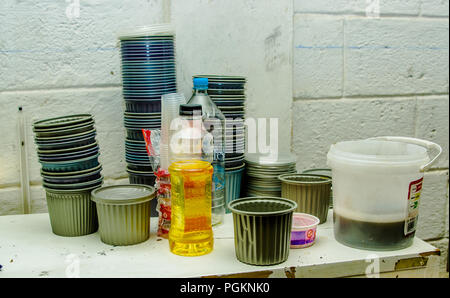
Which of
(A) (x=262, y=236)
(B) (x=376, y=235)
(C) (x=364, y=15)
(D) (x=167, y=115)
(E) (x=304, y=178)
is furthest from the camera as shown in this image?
(C) (x=364, y=15)

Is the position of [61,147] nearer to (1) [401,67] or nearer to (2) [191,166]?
(2) [191,166]

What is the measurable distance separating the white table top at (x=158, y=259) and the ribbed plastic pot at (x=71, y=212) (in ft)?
0.09

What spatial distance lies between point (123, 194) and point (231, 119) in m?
0.49

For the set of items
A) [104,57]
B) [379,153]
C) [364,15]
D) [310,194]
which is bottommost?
[310,194]

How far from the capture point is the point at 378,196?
1278mm

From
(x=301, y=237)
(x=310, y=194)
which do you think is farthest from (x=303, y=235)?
(x=310, y=194)

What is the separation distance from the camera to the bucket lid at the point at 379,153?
4.15 feet

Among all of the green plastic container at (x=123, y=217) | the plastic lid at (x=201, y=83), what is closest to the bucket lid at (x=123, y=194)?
the green plastic container at (x=123, y=217)

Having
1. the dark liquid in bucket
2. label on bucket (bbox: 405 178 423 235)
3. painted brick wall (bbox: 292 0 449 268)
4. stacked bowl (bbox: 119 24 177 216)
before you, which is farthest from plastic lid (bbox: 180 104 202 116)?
painted brick wall (bbox: 292 0 449 268)

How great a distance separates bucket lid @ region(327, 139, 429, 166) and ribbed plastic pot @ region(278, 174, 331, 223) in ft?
0.50

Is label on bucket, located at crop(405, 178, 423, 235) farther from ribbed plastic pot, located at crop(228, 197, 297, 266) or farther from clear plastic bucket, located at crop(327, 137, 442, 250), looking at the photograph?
ribbed plastic pot, located at crop(228, 197, 297, 266)

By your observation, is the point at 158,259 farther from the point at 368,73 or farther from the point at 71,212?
the point at 368,73

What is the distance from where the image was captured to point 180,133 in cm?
142

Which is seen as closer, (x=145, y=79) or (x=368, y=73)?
(x=145, y=79)
